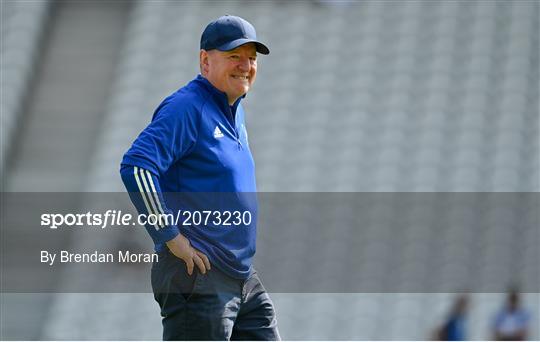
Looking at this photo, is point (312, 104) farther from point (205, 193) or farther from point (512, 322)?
point (205, 193)

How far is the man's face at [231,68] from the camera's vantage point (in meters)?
2.11

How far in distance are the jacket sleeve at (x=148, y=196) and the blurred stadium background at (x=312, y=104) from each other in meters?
2.18

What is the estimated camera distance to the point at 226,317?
6.66 feet

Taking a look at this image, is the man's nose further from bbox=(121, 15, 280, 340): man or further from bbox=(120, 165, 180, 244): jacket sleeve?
bbox=(120, 165, 180, 244): jacket sleeve

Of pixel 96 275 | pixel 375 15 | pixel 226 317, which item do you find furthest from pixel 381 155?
pixel 226 317

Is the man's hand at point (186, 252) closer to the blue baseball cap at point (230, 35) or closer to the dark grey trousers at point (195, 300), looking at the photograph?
the dark grey trousers at point (195, 300)

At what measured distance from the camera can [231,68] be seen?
2115mm

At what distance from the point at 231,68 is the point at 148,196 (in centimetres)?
36

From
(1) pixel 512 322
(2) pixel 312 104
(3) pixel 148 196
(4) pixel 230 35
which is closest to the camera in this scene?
(3) pixel 148 196

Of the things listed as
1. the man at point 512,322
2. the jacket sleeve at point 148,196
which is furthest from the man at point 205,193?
the man at point 512,322

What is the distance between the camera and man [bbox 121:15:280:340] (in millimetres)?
1967

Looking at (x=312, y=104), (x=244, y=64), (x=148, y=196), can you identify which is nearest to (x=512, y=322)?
(x=312, y=104)

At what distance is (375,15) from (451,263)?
4.90ft

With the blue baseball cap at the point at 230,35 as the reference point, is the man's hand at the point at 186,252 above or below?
below
